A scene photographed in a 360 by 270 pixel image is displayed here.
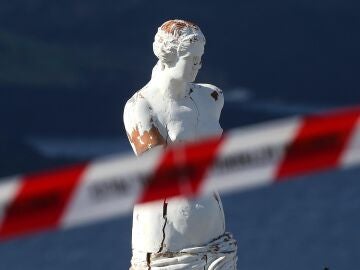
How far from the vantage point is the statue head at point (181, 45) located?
6.69 metres

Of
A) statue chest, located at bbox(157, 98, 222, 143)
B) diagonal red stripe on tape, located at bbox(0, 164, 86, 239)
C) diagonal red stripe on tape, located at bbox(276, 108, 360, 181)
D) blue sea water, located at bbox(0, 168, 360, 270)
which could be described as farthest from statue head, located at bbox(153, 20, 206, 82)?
blue sea water, located at bbox(0, 168, 360, 270)

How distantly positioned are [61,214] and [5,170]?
1236 centimetres

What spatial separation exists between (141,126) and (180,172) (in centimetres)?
79

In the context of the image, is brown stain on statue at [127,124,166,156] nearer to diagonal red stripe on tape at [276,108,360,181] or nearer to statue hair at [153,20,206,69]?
statue hair at [153,20,206,69]

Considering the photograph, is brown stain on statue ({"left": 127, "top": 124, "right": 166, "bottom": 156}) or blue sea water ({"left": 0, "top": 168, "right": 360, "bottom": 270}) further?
blue sea water ({"left": 0, "top": 168, "right": 360, "bottom": 270})

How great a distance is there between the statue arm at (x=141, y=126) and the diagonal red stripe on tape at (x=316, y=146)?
77cm

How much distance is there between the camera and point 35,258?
589 inches

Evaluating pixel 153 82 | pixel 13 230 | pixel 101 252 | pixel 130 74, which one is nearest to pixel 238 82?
pixel 130 74

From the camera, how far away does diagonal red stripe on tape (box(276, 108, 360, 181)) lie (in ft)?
19.6

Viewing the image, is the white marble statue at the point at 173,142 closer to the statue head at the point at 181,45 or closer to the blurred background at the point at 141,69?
the statue head at the point at 181,45

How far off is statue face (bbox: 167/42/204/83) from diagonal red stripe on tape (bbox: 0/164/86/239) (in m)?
1.06

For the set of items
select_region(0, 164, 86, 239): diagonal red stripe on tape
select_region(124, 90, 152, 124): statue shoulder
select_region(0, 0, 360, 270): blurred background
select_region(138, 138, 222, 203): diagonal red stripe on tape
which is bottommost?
select_region(0, 164, 86, 239): diagonal red stripe on tape

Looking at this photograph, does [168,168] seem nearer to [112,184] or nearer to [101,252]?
[112,184]

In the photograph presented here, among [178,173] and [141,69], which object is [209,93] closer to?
[178,173]
